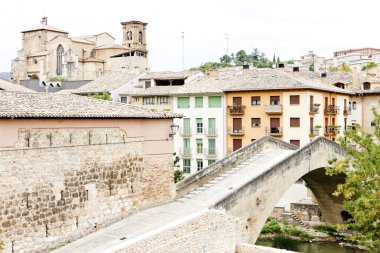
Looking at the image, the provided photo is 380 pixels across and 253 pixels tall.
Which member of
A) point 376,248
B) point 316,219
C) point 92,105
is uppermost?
point 92,105

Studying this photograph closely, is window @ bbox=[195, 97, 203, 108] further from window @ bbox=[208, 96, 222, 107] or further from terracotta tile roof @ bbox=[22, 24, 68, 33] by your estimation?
terracotta tile roof @ bbox=[22, 24, 68, 33]

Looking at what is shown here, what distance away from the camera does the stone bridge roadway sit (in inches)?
532

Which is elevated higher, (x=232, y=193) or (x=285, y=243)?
(x=232, y=193)

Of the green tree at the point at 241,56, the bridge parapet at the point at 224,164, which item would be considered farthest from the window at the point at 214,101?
the green tree at the point at 241,56

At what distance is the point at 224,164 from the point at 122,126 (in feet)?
19.3

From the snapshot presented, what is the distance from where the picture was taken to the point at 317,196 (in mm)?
31984

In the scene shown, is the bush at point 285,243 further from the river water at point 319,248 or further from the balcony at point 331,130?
the balcony at point 331,130

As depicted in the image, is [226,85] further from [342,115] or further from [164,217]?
[164,217]

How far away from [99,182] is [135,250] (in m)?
3.18

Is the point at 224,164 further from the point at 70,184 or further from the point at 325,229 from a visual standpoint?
the point at 325,229

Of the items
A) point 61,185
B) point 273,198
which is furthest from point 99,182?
point 273,198

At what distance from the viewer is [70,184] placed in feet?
44.9

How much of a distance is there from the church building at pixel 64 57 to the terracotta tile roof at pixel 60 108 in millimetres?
65800

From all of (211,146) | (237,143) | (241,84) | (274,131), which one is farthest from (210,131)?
(274,131)
